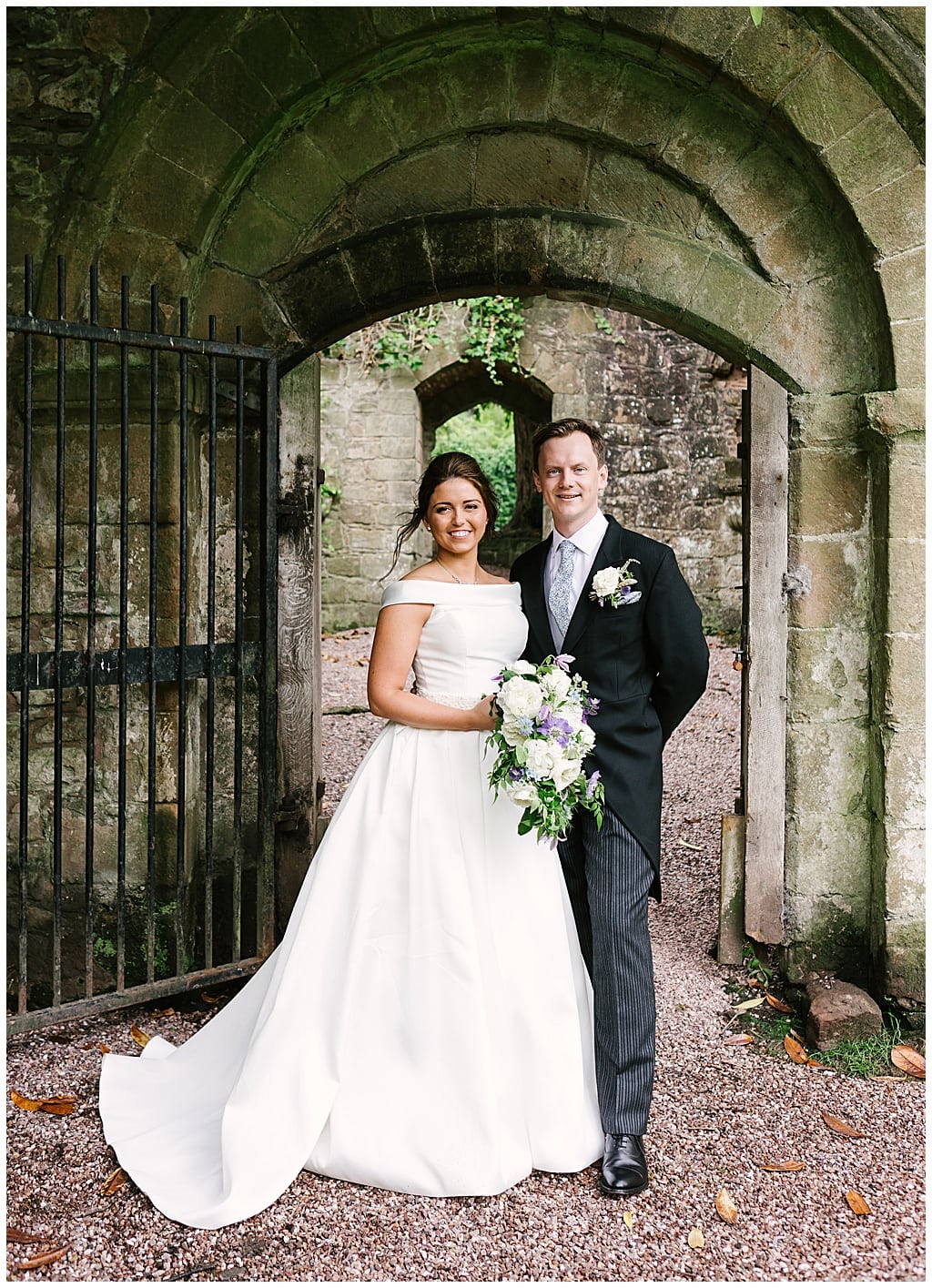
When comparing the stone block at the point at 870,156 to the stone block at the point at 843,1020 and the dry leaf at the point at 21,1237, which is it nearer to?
the stone block at the point at 843,1020

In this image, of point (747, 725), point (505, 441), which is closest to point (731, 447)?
point (747, 725)

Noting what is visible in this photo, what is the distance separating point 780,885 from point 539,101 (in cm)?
326

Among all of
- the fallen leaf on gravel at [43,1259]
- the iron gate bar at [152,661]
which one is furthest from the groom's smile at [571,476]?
the fallen leaf on gravel at [43,1259]

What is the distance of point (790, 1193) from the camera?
2.98 metres

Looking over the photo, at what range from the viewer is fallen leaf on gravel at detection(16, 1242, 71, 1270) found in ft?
8.73

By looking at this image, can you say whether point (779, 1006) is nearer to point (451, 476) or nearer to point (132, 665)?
point (451, 476)

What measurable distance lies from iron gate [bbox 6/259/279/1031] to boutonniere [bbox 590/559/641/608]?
1434 millimetres

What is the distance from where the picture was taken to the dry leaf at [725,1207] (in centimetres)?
→ 285

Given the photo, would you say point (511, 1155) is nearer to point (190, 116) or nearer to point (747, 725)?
point (747, 725)

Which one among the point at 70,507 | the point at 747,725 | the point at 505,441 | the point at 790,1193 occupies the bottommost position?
the point at 790,1193

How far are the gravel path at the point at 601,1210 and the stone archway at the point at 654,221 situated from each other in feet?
2.17

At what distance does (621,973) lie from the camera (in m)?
3.05

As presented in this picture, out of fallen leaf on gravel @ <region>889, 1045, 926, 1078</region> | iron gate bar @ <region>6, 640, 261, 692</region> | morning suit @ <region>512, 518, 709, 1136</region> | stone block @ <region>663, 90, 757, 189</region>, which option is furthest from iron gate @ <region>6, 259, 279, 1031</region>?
fallen leaf on gravel @ <region>889, 1045, 926, 1078</region>

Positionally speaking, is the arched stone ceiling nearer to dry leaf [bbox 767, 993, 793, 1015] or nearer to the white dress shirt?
the white dress shirt
